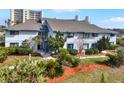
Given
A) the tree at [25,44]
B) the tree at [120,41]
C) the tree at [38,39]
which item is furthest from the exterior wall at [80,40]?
the tree at [25,44]

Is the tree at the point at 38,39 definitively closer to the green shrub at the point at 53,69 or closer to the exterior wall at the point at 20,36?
the exterior wall at the point at 20,36

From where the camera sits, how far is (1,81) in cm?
318

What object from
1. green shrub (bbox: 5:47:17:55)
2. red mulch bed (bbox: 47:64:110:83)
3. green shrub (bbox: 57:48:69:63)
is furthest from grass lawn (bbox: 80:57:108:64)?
green shrub (bbox: 5:47:17:55)

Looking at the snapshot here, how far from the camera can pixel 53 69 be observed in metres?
3.21

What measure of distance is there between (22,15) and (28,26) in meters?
0.12

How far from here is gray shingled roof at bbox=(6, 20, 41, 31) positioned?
10.2 feet

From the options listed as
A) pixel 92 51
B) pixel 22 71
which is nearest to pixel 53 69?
pixel 22 71

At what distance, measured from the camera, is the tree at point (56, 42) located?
3.14 metres

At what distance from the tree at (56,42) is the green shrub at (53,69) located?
0.12 m

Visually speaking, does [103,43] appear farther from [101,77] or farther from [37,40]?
[37,40]

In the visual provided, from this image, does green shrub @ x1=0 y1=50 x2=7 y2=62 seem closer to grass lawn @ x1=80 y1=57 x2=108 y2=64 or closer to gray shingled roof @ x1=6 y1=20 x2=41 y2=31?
gray shingled roof @ x1=6 y1=20 x2=41 y2=31

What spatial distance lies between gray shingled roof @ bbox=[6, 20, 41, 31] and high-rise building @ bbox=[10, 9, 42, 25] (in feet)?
0.11
